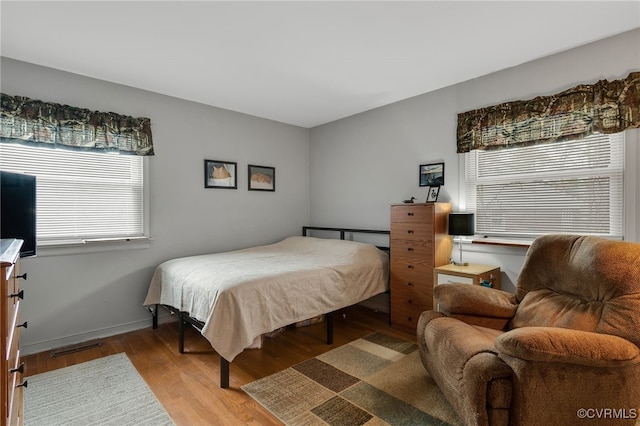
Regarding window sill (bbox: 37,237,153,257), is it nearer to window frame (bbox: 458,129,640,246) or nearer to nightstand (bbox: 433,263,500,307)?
nightstand (bbox: 433,263,500,307)

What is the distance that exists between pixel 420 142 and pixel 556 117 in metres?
1.26

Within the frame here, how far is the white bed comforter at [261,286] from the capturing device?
2.20 meters

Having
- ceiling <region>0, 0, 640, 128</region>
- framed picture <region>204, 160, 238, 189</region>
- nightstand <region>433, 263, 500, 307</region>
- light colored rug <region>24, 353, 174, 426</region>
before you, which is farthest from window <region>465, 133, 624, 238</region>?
light colored rug <region>24, 353, 174, 426</region>

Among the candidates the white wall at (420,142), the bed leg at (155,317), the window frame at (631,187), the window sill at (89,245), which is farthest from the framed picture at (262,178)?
the window frame at (631,187)

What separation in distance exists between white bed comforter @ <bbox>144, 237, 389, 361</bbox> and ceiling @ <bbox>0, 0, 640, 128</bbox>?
181 cm

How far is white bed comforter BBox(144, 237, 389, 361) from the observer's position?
7.23 ft

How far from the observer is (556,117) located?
2.57 m

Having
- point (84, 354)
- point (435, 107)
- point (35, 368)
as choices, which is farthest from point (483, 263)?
point (35, 368)

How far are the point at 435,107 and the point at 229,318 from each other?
294cm

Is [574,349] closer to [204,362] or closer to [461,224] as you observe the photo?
[461,224]

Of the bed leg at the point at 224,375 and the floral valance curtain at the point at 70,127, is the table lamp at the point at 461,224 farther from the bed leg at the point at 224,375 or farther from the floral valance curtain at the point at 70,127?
the floral valance curtain at the point at 70,127

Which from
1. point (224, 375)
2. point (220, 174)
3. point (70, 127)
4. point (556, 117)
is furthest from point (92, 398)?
point (556, 117)

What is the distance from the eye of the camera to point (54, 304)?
2.84 m

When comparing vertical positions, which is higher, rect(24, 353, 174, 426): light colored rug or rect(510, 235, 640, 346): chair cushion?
rect(510, 235, 640, 346): chair cushion
